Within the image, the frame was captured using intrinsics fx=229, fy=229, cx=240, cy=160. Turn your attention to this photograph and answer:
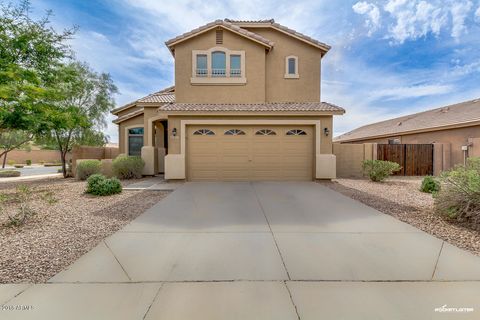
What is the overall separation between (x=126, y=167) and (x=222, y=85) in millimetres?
6989

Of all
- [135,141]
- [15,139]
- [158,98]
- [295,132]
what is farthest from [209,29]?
[15,139]

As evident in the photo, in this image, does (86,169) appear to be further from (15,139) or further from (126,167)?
(15,139)

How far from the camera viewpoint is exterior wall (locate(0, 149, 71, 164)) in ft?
127

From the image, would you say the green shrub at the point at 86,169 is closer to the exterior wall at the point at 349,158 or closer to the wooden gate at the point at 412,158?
the exterior wall at the point at 349,158

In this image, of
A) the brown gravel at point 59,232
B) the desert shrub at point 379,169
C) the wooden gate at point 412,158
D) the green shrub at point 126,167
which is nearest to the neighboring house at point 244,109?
the green shrub at point 126,167

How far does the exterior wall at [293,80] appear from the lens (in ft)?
43.4

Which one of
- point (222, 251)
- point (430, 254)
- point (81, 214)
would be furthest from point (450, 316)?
point (81, 214)

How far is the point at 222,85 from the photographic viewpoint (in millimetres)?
12422

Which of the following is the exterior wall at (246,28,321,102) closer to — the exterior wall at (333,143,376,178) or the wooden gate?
the exterior wall at (333,143,376,178)

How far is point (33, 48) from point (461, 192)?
58.4ft

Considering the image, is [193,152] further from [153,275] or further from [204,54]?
[153,275]

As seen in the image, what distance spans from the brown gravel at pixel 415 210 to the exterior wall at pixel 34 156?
4951 cm

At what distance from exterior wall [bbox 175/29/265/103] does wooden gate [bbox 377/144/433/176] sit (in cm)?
957

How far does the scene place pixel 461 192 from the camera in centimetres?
571
